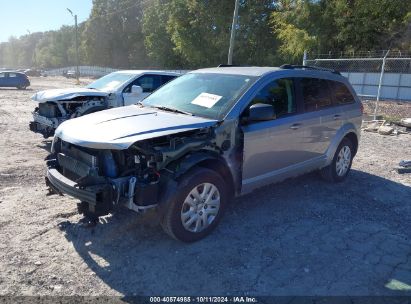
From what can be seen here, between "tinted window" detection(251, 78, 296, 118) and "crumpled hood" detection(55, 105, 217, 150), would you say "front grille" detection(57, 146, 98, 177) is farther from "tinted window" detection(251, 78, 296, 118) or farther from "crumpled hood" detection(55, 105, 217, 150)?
"tinted window" detection(251, 78, 296, 118)

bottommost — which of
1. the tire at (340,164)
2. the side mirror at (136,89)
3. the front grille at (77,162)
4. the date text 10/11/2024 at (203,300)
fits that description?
the date text 10/11/2024 at (203,300)

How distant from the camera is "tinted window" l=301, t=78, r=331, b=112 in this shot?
17.2 feet

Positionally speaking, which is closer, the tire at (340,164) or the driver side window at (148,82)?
the tire at (340,164)

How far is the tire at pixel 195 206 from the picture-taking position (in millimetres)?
3732

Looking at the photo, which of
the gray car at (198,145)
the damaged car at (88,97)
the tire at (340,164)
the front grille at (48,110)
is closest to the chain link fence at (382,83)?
the damaged car at (88,97)

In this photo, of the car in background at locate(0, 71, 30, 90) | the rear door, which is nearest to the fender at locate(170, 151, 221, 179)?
the rear door

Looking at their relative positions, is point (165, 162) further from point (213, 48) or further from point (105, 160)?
point (213, 48)

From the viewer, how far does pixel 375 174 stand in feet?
22.6

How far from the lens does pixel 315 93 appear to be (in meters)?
5.46

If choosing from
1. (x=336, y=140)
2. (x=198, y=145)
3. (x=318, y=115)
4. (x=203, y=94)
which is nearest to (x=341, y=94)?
(x=336, y=140)

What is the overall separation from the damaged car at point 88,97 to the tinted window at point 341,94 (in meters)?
4.67

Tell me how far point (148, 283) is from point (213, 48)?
3418 cm

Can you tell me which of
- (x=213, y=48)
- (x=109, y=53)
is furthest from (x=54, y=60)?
(x=213, y=48)

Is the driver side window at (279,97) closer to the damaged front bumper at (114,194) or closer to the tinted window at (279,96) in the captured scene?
the tinted window at (279,96)
